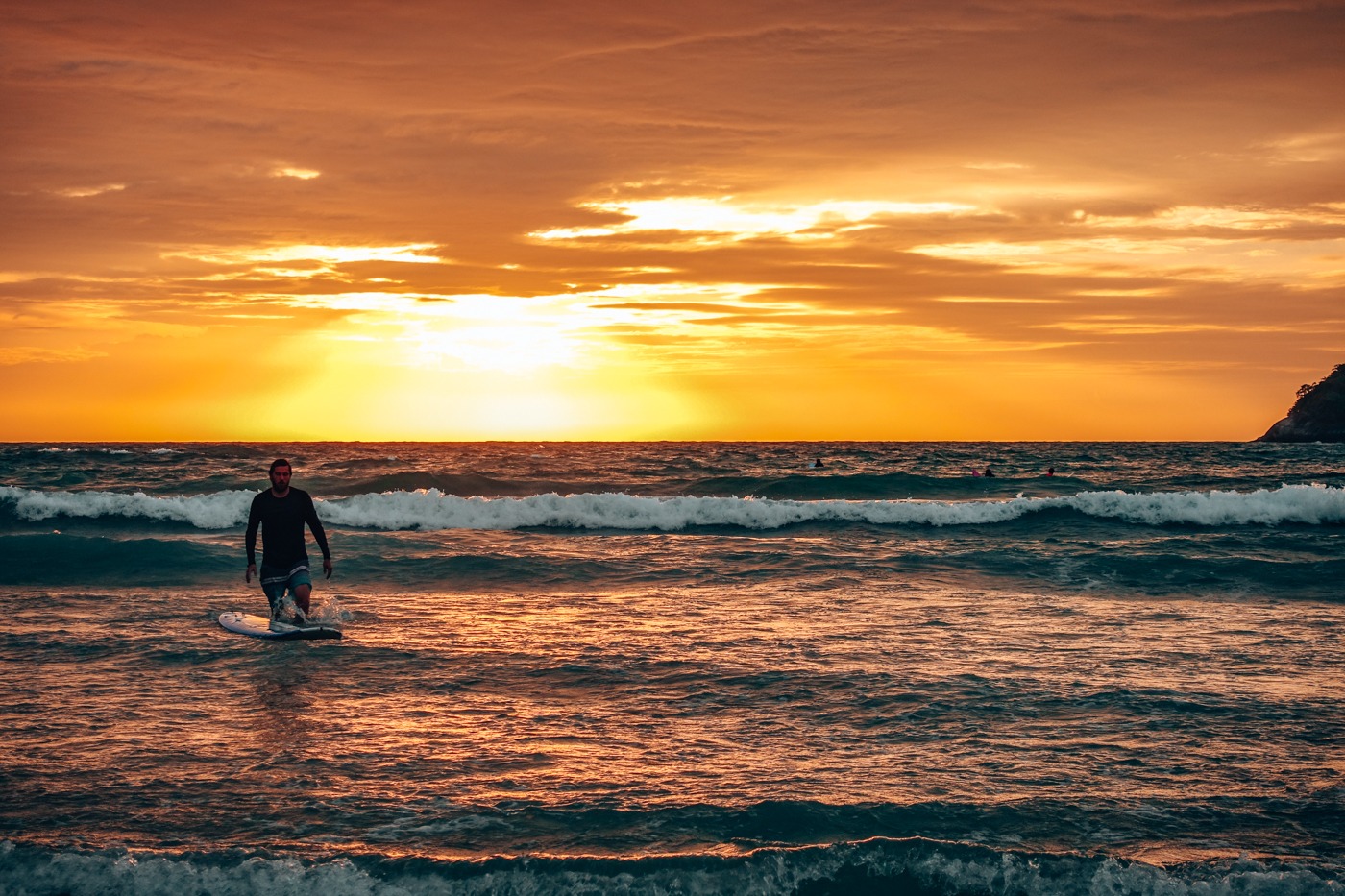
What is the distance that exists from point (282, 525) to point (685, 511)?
16438 millimetres

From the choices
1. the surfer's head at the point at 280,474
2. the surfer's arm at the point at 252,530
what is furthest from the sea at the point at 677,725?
the surfer's head at the point at 280,474

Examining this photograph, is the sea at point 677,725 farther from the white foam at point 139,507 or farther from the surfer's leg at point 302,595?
the white foam at point 139,507

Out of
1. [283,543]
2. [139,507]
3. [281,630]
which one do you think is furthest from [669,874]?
[139,507]

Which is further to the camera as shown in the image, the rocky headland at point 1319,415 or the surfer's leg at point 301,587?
the rocky headland at point 1319,415

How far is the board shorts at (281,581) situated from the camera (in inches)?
490

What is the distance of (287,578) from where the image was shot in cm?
1249

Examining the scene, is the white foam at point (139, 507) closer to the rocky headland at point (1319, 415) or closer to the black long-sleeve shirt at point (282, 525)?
the black long-sleeve shirt at point (282, 525)

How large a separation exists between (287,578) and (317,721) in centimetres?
403

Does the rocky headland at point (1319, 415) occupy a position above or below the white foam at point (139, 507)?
above

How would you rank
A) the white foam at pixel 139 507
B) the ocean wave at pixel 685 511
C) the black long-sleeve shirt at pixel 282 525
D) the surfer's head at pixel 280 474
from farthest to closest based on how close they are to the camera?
the ocean wave at pixel 685 511
the white foam at pixel 139 507
the black long-sleeve shirt at pixel 282 525
the surfer's head at pixel 280 474

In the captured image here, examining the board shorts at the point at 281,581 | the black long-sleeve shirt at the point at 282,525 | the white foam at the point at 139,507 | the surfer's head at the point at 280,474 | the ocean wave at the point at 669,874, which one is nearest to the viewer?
the ocean wave at the point at 669,874

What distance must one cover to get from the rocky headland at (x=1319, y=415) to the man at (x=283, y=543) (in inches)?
6605

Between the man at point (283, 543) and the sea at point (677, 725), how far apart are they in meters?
0.68

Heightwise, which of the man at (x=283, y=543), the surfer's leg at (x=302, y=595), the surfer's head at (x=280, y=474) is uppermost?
the surfer's head at (x=280, y=474)
